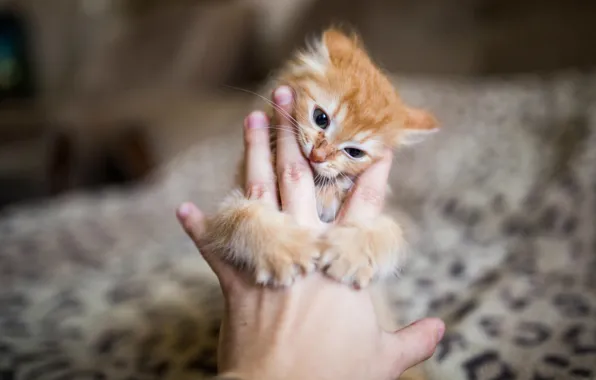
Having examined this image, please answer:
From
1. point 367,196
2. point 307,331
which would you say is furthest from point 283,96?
point 307,331

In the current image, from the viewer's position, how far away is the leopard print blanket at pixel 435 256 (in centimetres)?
104

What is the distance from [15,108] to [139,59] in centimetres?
133

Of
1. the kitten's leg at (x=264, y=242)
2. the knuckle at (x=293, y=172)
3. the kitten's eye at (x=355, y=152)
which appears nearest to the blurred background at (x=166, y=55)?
the kitten's eye at (x=355, y=152)

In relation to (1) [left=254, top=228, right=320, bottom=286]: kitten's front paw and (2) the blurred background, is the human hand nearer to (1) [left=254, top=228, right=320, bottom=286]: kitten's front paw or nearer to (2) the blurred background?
(1) [left=254, top=228, right=320, bottom=286]: kitten's front paw

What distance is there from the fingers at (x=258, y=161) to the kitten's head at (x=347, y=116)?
2.2 inches

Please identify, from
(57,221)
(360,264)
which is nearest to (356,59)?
(360,264)

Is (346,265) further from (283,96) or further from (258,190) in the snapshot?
(283,96)

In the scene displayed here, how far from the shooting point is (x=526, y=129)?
1.70 m

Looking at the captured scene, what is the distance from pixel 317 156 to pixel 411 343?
30 cm

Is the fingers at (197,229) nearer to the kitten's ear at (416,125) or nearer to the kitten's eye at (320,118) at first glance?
the kitten's eye at (320,118)

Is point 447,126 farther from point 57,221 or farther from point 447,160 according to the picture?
point 57,221

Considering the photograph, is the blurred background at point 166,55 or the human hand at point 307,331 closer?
the human hand at point 307,331

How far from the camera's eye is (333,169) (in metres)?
0.92

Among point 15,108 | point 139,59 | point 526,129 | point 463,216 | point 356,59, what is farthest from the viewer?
point 15,108
